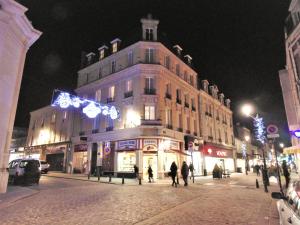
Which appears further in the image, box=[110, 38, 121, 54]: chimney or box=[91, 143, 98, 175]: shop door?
box=[110, 38, 121, 54]: chimney

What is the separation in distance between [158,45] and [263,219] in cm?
2079

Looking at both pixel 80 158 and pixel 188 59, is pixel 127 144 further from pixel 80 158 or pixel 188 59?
pixel 188 59

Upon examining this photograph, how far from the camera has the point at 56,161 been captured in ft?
106

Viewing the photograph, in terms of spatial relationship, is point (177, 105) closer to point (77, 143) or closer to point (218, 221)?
point (77, 143)

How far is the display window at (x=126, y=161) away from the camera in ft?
74.6

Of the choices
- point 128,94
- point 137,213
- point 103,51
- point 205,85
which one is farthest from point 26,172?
point 205,85

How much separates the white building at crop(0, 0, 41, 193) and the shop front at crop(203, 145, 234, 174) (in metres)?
23.2

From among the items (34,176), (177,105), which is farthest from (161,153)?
(34,176)

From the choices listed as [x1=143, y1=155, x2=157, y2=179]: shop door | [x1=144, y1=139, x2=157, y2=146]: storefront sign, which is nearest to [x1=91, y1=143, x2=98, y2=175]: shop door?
[x1=143, y1=155, x2=157, y2=179]: shop door

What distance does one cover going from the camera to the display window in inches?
895

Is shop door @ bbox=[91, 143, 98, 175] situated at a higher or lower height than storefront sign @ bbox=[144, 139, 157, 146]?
lower

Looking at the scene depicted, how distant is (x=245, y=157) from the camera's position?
4325cm

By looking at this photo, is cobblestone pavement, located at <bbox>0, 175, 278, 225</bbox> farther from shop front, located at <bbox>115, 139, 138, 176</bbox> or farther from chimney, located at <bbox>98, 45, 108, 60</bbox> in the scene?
chimney, located at <bbox>98, 45, 108, 60</bbox>

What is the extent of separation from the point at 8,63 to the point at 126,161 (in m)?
14.8
